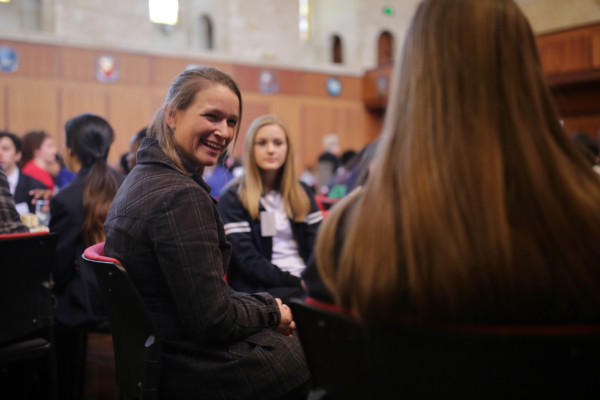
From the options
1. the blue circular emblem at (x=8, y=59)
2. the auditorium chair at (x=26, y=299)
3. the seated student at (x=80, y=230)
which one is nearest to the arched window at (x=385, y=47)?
the blue circular emblem at (x=8, y=59)

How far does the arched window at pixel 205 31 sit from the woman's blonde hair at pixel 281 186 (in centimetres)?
1424

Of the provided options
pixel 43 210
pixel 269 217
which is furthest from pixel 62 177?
pixel 269 217

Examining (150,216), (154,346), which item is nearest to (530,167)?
(150,216)

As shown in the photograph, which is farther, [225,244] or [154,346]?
[225,244]

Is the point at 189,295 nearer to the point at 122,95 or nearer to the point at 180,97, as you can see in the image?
the point at 180,97

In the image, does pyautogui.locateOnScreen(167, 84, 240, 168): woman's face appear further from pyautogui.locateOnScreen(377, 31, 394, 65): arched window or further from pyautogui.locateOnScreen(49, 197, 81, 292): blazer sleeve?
pyautogui.locateOnScreen(377, 31, 394, 65): arched window

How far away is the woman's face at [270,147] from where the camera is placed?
3150 mm

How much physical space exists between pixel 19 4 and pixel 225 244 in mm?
16179

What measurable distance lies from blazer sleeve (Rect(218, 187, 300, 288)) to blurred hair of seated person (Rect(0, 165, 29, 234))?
3.32 feet

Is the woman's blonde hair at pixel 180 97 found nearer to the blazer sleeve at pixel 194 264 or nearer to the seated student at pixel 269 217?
the blazer sleeve at pixel 194 264

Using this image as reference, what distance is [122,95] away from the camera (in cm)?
1186

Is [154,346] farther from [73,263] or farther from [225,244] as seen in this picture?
[73,263]

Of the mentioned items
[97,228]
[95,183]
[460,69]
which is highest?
[460,69]

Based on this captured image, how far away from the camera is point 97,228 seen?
109 inches
